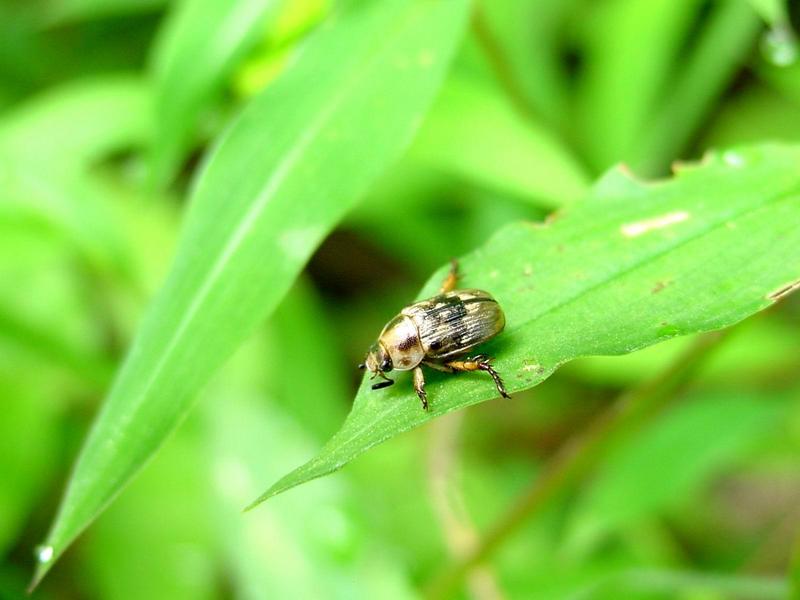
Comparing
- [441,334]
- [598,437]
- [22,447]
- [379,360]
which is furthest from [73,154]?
[598,437]

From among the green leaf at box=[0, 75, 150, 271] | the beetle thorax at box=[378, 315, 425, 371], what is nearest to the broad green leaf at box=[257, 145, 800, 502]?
the beetle thorax at box=[378, 315, 425, 371]

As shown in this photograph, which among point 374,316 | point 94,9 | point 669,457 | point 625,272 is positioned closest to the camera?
point 625,272

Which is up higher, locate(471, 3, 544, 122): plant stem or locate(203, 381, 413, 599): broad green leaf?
locate(471, 3, 544, 122): plant stem

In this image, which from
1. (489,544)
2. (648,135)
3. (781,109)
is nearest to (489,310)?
(489,544)

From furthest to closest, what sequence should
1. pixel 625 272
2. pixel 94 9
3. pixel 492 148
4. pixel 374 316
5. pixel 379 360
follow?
pixel 374 316
pixel 94 9
pixel 492 148
pixel 379 360
pixel 625 272

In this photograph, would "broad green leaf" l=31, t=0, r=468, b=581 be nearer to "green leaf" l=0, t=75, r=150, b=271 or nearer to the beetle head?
the beetle head

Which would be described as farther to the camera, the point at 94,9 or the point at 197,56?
the point at 94,9

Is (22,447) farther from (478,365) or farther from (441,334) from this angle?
(478,365)
